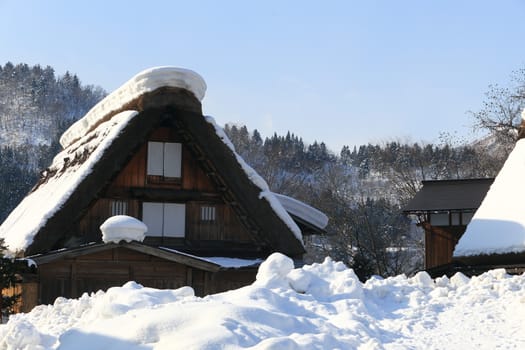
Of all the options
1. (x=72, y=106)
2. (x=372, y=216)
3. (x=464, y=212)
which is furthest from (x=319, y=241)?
(x=72, y=106)

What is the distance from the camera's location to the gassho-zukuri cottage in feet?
59.1

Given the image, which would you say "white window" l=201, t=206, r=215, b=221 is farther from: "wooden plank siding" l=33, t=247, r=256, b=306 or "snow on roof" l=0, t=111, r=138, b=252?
"snow on roof" l=0, t=111, r=138, b=252

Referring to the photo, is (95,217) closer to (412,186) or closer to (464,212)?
(464,212)

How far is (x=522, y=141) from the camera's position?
21984 millimetres

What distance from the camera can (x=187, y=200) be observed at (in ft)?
64.4

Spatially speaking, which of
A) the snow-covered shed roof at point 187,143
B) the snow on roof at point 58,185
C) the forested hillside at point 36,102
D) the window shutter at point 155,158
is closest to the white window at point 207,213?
the snow-covered shed roof at point 187,143

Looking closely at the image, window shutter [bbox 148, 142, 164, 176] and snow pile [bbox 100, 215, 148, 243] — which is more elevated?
window shutter [bbox 148, 142, 164, 176]

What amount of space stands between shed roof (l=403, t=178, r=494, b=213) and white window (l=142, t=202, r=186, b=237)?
872cm

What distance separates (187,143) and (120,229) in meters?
3.96

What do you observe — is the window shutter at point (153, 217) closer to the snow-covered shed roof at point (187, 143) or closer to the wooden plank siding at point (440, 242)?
the snow-covered shed roof at point (187, 143)

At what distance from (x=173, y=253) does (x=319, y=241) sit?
3137cm

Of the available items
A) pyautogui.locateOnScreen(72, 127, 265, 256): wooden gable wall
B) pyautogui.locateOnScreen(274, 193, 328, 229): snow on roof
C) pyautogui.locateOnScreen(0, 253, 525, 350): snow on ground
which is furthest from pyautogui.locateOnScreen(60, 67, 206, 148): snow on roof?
pyautogui.locateOnScreen(0, 253, 525, 350): snow on ground

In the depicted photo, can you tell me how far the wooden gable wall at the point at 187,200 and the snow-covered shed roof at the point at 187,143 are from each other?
29 centimetres

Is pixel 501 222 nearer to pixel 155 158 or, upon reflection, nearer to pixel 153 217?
pixel 153 217
